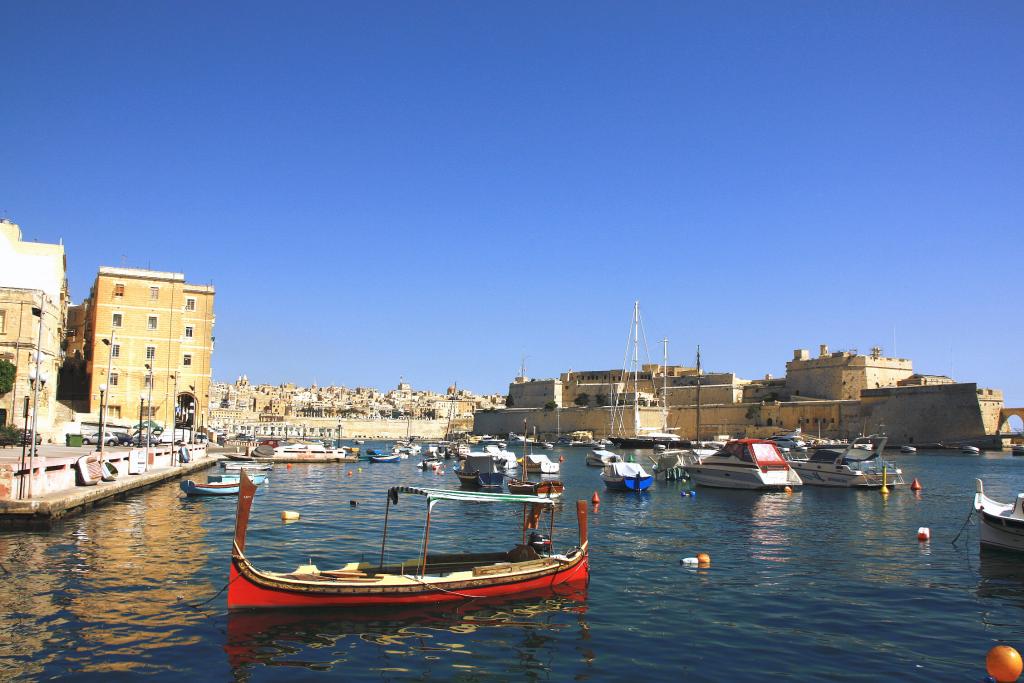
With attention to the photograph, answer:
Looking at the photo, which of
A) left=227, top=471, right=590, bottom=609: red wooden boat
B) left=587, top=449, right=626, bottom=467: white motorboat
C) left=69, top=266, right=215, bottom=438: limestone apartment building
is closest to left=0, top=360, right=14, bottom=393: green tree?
left=69, top=266, right=215, bottom=438: limestone apartment building

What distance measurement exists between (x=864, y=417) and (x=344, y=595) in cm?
7227

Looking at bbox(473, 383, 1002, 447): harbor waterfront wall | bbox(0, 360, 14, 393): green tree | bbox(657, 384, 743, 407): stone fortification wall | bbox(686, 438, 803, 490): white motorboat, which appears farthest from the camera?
bbox(657, 384, 743, 407): stone fortification wall

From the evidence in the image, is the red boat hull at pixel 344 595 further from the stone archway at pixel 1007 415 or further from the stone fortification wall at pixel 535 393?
the stone fortification wall at pixel 535 393

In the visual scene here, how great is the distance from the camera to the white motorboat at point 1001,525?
1471cm

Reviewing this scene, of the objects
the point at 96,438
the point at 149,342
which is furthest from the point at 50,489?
the point at 149,342

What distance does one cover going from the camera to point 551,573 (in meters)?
11.8

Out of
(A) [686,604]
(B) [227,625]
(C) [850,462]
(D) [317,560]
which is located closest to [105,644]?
(B) [227,625]

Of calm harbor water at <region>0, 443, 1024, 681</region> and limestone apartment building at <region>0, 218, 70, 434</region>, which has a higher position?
limestone apartment building at <region>0, 218, 70, 434</region>

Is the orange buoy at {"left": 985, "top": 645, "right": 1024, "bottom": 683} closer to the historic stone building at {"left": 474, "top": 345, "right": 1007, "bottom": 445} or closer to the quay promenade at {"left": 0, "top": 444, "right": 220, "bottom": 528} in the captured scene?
the quay promenade at {"left": 0, "top": 444, "right": 220, "bottom": 528}

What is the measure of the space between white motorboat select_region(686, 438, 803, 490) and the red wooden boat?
713 inches

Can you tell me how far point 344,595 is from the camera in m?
10.3

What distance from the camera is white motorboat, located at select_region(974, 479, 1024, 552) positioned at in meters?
14.7

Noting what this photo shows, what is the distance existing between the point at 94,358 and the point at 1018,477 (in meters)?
49.8

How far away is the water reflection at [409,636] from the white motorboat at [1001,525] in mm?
8886
